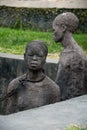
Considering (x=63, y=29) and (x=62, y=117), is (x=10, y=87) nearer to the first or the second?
(x=63, y=29)

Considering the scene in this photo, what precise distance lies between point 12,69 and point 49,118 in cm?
422

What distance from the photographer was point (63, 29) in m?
7.31

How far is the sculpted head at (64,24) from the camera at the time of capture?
7.23m

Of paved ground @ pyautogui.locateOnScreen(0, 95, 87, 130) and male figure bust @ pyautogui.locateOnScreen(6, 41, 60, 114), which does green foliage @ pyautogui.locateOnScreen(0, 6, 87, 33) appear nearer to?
male figure bust @ pyautogui.locateOnScreen(6, 41, 60, 114)

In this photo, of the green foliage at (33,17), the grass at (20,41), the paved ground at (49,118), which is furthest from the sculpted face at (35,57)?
the green foliage at (33,17)

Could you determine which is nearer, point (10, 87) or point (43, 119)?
point (43, 119)

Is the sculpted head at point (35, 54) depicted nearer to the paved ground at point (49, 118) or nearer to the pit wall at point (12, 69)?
the paved ground at point (49, 118)

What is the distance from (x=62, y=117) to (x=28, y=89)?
5.63 ft

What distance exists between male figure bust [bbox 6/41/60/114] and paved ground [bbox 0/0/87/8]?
899 centimetres

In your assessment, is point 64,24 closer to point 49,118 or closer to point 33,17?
point 49,118

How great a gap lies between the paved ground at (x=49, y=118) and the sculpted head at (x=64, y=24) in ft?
5.98

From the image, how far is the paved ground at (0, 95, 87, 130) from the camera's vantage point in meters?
4.80

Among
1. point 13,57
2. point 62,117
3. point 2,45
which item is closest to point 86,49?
point 2,45

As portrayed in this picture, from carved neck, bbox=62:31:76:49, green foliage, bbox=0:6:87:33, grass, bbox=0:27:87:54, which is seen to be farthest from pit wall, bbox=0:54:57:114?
green foliage, bbox=0:6:87:33
